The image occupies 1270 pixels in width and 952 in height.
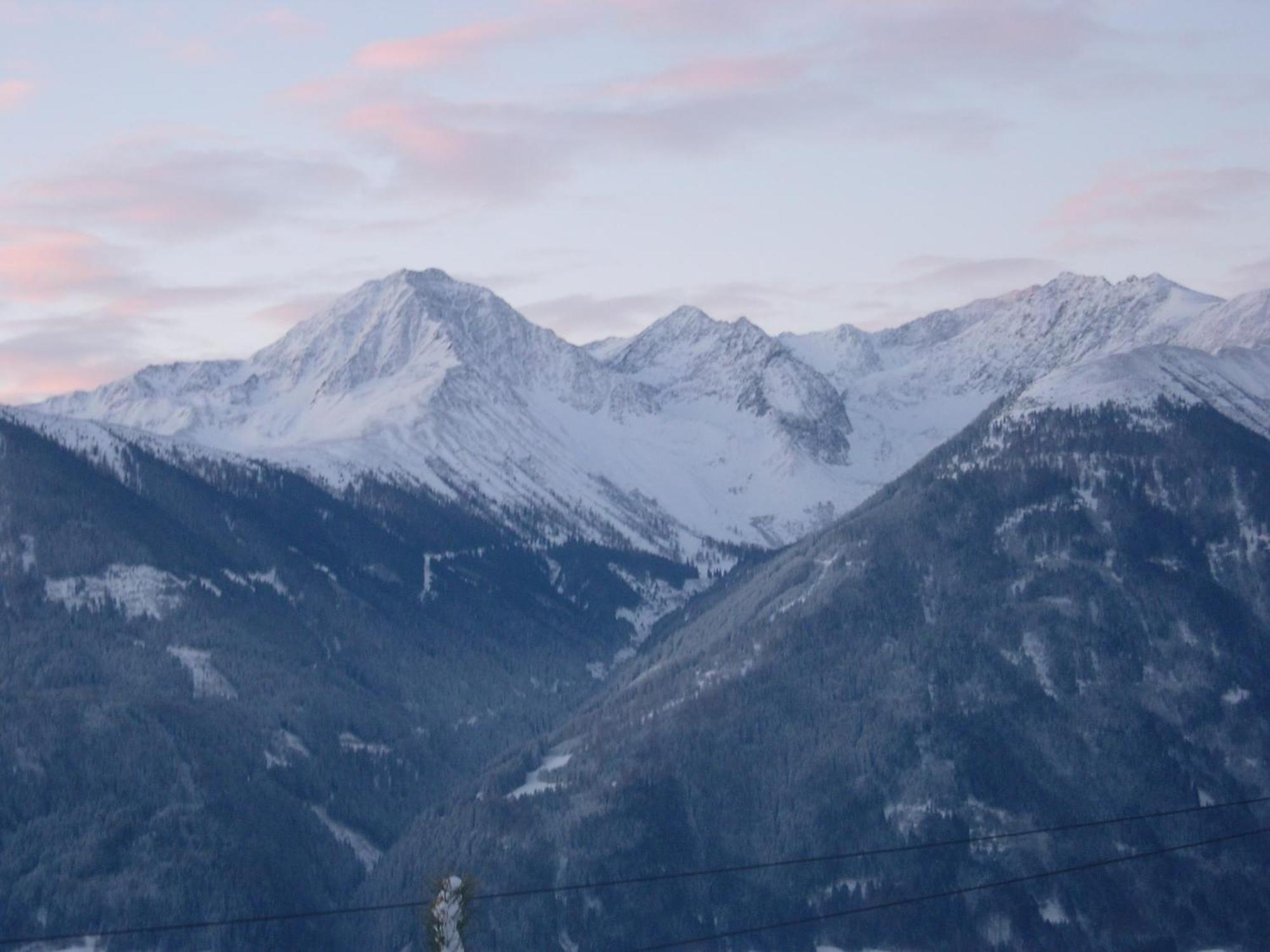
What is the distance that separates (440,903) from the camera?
376 feet
